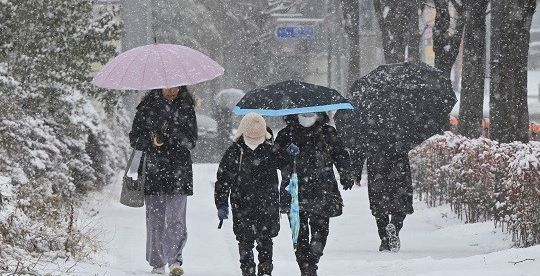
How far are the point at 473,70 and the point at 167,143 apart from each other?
8.09m

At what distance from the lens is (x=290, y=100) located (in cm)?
864

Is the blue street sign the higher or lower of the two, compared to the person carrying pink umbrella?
higher

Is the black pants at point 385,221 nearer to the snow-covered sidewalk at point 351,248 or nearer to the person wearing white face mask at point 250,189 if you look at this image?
the snow-covered sidewalk at point 351,248

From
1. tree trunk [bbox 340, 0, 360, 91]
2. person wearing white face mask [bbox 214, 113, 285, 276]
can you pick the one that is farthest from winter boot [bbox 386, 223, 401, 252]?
tree trunk [bbox 340, 0, 360, 91]

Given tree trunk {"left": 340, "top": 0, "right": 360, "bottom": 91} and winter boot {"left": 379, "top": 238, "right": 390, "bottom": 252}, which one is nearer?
winter boot {"left": 379, "top": 238, "right": 390, "bottom": 252}

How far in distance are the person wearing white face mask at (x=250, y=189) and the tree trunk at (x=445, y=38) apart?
9.69 meters

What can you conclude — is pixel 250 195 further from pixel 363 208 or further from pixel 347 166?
pixel 363 208

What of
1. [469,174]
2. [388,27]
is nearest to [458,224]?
[469,174]

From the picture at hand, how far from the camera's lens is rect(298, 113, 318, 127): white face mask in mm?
8680

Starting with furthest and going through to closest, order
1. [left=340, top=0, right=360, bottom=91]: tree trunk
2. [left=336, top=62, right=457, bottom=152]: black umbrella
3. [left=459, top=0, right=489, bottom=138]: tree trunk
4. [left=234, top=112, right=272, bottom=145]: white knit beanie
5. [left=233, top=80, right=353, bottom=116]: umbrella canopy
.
Answer: [left=340, top=0, right=360, bottom=91]: tree trunk
[left=459, top=0, right=489, bottom=138]: tree trunk
[left=336, top=62, right=457, bottom=152]: black umbrella
[left=233, top=80, right=353, bottom=116]: umbrella canopy
[left=234, top=112, right=272, bottom=145]: white knit beanie

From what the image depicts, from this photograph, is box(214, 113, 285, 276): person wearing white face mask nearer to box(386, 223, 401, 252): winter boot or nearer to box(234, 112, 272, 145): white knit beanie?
box(234, 112, 272, 145): white knit beanie

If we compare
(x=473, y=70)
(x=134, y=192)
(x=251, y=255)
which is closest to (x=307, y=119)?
(x=251, y=255)

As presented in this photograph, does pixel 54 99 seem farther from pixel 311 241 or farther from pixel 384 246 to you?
pixel 311 241

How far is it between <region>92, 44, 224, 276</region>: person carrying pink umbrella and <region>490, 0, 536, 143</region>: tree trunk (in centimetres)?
461
